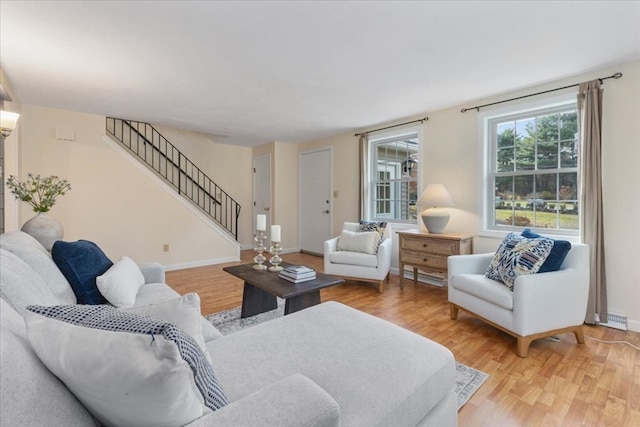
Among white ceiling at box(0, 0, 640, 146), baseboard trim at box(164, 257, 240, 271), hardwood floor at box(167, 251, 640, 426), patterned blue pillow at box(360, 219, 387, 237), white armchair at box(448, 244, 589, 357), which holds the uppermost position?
white ceiling at box(0, 0, 640, 146)

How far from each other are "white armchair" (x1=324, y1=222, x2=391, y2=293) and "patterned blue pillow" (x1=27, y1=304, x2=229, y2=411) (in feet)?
9.47

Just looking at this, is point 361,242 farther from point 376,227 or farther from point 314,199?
point 314,199

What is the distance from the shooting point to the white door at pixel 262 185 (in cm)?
620

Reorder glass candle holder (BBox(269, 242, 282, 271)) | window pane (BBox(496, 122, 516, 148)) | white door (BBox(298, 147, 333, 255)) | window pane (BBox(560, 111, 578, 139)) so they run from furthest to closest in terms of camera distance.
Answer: white door (BBox(298, 147, 333, 255))
window pane (BBox(496, 122, 516, 148))
window pane (BBox(560, 111, 578, 139))
glass candle holder (BBox(269, 242, 282, 271))

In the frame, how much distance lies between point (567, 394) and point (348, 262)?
2.31m

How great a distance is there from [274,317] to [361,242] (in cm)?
151

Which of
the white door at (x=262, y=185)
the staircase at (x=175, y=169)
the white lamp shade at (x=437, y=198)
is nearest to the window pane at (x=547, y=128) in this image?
the white lamp shade at (x=437, y=198)

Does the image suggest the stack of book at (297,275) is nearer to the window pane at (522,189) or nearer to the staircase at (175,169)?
the window pane at (522,189)

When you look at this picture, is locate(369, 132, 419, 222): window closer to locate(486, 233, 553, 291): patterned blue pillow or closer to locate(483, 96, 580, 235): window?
locate(483, 96, 580, 235): window

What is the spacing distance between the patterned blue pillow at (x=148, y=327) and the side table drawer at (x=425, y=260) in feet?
9.81

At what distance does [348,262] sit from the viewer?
12.2 ft

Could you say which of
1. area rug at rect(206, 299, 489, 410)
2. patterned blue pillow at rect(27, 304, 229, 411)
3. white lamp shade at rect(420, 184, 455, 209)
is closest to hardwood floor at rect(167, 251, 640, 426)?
area rug at rect(206, 299, 489, 410)

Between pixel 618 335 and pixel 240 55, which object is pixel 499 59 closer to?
pixel 240 55

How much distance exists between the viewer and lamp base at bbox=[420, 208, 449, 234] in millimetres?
3566
